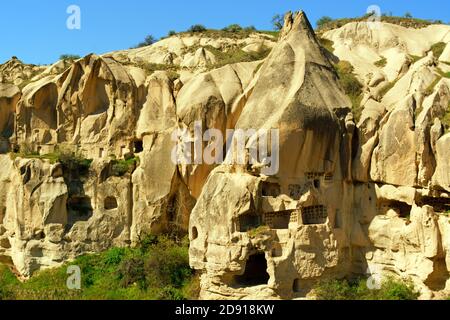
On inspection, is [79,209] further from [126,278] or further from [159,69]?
[159,69]

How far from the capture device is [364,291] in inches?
662

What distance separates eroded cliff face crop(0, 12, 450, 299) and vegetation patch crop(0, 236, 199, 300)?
25.8 inches

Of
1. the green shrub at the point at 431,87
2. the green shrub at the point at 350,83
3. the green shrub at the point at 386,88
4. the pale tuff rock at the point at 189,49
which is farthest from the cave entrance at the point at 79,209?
the green shrub at the point at 431,87

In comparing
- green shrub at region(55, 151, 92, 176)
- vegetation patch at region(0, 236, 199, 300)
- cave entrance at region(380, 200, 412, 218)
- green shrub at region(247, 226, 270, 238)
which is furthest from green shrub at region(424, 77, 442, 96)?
green shrub at region(55, 151, 92, 176)

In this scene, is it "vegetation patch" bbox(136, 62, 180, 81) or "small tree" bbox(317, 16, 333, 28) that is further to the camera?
"small tree" bbox(317, 16, 333, 28)

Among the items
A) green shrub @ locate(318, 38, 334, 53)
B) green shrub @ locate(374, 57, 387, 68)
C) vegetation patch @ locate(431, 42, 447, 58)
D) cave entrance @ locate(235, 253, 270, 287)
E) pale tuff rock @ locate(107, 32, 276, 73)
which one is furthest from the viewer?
green shrub @ locate(318, 38, 334, 53)

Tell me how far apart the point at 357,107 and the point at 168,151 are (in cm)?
630

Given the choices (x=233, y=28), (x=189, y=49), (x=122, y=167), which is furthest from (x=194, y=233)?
(x=233, y=28)

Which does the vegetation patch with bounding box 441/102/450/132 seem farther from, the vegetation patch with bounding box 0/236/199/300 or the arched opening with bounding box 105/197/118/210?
the arched opening with bounding box 105/197/118/210

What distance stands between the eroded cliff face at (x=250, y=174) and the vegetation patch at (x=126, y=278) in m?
0.65

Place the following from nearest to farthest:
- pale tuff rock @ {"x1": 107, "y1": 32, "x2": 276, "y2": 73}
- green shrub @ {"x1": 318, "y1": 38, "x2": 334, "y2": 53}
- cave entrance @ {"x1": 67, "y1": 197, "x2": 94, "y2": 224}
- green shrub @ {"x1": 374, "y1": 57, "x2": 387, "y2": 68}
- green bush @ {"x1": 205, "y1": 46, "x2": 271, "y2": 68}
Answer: cave entrance @ {"x1": 67, "y1": 197, "x2": 94, "y2": 224}, green shrub @ {"x1": 374, "y1": 57, "x2": 387, "y2": 68}, green bush @ {"x1": 205, "y1": 46, "x2": 271, "y2": 68}, pale tuff rock @ {"x1": 107, "y1": 32, "x2": 276, "y2": 73}, green shrub @ {"x1": 318, "y1": 38, "x2": 334, "y2": 53}

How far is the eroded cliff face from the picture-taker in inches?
660

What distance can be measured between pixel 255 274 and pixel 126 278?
3.88m
